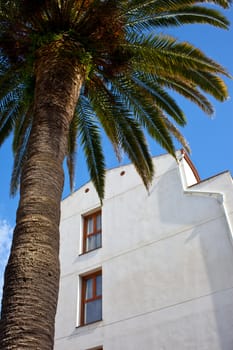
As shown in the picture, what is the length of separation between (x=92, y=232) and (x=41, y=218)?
12.6 m

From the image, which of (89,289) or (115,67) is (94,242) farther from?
(115,67)

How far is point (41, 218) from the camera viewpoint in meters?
4.89

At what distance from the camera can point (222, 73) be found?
938 centimetres

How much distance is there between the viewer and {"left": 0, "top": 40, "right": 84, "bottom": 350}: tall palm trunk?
13.0ft

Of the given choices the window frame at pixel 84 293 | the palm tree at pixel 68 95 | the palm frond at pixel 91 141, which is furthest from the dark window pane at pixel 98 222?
the palm frond at pixel 91 141

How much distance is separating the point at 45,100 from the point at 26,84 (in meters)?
2.30

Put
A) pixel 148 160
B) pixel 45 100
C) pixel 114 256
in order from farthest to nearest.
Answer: pixel 114 256, pixel 148 160, pixel 45 100

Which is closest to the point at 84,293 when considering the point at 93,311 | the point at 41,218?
the point at 93,311

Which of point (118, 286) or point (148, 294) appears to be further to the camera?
point (118, 286)

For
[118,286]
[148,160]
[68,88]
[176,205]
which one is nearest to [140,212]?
[176,205]

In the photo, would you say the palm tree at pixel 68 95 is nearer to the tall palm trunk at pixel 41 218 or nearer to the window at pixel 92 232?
the tall palm trunk at pixel 41 218

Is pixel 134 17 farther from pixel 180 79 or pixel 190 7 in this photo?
pixel 180 79

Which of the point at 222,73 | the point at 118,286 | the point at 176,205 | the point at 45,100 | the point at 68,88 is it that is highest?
the point at 176,205

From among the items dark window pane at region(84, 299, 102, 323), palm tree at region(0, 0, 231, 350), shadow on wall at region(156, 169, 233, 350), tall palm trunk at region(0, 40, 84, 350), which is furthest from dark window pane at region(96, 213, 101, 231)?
tall palm trunk at region(0, 40, 84, 350)
